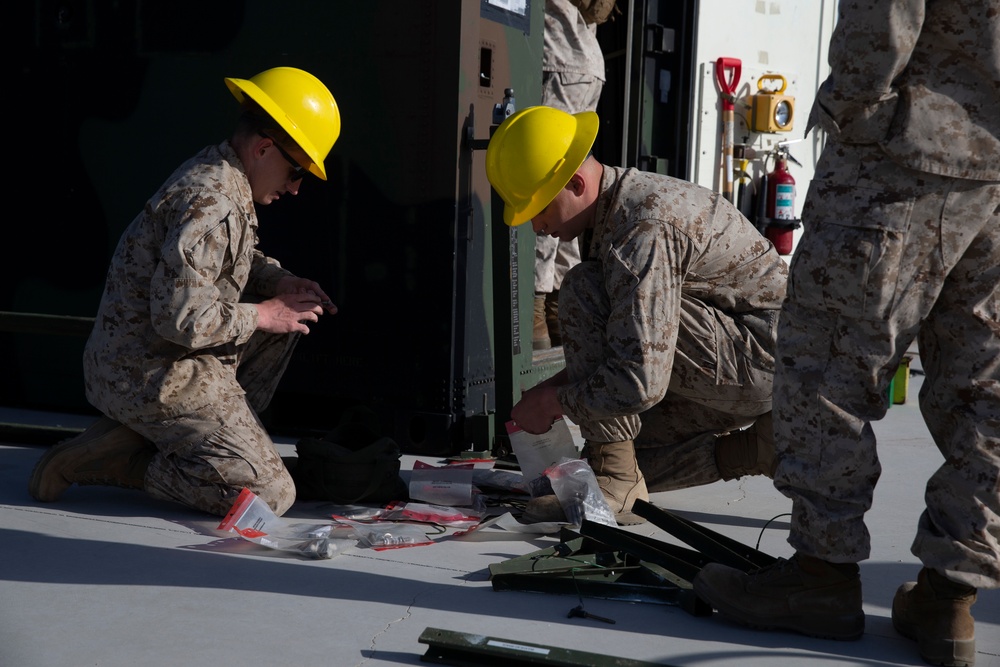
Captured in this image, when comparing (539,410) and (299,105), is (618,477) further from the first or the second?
(299,105)

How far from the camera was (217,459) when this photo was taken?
3.51 m

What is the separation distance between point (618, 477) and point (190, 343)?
4.53 feet

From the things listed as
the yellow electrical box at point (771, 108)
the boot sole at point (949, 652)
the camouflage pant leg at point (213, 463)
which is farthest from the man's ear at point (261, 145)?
the yellow electrical box at point (771, 108)

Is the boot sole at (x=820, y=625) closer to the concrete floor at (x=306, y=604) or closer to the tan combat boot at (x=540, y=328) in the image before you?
the concrete floor at (x=306, y=604)

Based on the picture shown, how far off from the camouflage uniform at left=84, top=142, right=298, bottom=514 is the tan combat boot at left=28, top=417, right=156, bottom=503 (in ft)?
0.24

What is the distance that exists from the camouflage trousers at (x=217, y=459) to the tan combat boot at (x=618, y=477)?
0.82 meters

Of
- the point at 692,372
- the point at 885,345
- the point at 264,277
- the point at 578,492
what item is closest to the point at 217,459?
the point at 264,277

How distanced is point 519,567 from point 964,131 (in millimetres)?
1503

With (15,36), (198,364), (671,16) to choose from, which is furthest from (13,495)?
(671,16)

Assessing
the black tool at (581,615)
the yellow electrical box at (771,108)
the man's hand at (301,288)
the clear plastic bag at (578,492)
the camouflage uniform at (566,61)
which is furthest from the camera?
the yellow electrical box at (771,108)

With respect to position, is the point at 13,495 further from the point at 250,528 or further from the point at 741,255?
the point at 741,255

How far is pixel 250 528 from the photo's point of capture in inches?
131

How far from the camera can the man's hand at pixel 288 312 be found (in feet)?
11.9

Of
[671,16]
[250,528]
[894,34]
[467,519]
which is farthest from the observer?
[671,16]
